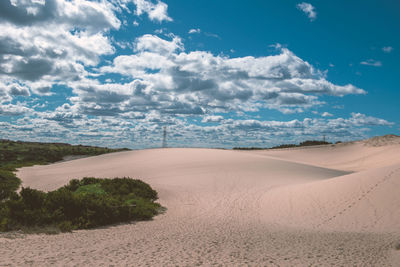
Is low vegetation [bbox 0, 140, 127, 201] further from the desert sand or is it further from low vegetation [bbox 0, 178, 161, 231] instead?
the desert sand

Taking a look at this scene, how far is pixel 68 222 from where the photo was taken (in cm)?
948

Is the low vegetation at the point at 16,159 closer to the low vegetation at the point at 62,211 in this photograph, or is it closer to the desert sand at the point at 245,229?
the low vegetation at the point at 62,211

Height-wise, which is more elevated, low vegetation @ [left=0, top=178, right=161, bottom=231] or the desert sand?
low vegetation @ [left=0, top=178, right=161, bottom=231]

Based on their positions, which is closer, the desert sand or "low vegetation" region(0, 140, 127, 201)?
the desert sand

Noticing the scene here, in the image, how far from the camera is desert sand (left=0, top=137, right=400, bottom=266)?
6801 millimetres

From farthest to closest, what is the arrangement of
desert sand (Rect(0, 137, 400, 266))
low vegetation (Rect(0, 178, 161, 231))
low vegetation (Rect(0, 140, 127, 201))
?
low vegetation (Rect(0, 140, 127, 201)) → low vegetation (Rect(0, 178, 161, 231)) → desert sand (Rect(0, 137, 400, 266))

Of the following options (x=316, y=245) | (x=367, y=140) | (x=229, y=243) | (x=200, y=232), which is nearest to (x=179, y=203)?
(x=200, y=232)

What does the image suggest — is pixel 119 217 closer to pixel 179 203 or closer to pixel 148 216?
pixel 148 216

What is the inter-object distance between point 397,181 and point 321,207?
4551 mm

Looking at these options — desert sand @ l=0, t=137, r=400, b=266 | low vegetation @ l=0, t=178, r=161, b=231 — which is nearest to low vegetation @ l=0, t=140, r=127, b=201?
low vegetation @ l=0, t=178, r=161, b=231

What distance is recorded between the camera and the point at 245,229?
33.2 feet

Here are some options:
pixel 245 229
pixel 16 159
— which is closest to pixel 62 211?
pixel 245 229

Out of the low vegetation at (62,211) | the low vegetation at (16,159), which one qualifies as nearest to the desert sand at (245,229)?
the low vegetation at (62,211)

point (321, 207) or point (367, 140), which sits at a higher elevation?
point (367, 140)
